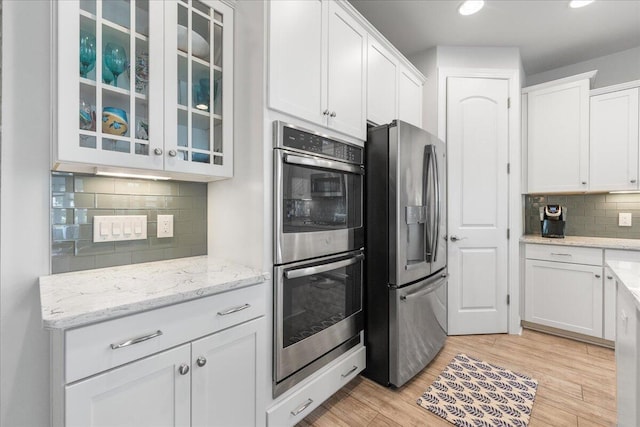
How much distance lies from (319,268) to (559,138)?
286 cm

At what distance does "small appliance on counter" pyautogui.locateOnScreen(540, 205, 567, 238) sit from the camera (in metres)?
2.88

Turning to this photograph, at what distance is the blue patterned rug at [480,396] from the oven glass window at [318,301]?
2.41 ft

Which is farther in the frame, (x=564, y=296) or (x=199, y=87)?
(x=564, y=296)

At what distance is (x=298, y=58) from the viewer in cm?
152

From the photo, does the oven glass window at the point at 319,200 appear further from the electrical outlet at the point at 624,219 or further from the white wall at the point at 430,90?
the electrical outlet at the point at 624,219

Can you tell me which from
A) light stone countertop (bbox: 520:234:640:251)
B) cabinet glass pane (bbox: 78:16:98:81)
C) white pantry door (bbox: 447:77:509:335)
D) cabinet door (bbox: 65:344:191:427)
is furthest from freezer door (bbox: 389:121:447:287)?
cabinet glass pane (bbox: 78:16:98:81)

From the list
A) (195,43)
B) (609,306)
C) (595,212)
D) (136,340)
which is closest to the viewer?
(136,340)

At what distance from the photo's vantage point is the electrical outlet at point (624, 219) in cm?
280

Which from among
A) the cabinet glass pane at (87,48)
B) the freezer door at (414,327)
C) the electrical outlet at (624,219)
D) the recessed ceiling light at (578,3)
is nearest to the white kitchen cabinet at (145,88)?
the cabinet glass pane at (87,48)

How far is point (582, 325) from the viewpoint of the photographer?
2.58m

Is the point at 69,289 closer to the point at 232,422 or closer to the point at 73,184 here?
the point at 73,184

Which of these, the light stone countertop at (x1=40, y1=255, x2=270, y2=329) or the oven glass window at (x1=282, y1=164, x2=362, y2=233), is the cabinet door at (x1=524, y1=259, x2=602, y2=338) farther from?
the light stone countertop at (x1=40, y1=255, x2=270, y2=329)

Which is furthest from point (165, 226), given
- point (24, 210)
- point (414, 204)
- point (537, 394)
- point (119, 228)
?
point (537, 394)

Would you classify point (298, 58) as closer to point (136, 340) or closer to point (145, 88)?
point (145, 88)
